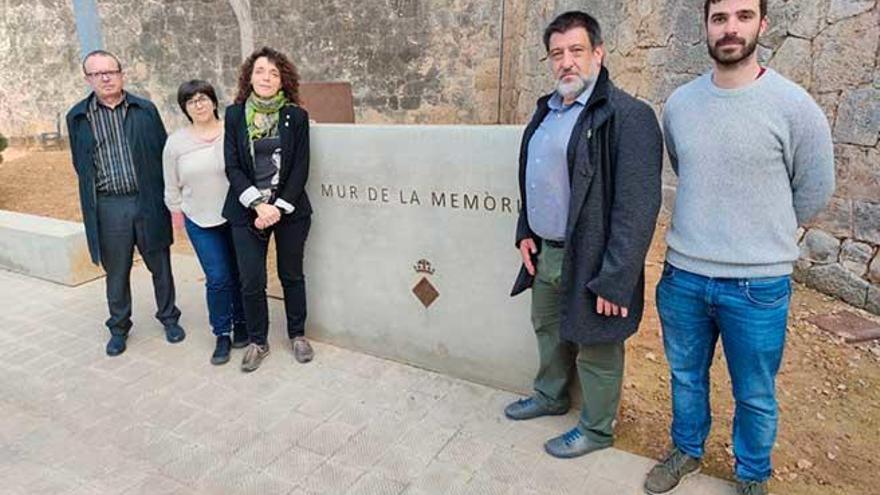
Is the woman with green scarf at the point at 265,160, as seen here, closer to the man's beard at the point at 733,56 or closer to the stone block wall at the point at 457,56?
the man's beard at the point at 733,56

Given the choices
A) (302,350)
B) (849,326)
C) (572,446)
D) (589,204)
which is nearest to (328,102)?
(302,350)

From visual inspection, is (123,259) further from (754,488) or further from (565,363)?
(754,488)

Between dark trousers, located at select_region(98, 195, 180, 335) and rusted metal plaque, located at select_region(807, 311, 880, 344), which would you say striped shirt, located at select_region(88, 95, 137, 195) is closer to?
dark trousers, located at select_region(98, 195, 180, 335)

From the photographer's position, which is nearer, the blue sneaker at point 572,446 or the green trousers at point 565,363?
the green trousers at point 565,363

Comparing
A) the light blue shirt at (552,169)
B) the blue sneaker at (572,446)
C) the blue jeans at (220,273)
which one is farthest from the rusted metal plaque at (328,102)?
the blue sneaker at (572,446)

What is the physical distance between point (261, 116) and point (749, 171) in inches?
88.7

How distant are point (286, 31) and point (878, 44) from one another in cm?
828

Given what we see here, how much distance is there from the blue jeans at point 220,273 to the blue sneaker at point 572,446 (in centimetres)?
200

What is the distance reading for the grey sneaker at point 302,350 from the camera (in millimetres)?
3465

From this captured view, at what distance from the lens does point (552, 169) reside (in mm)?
2295

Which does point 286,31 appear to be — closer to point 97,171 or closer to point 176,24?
point 176,24

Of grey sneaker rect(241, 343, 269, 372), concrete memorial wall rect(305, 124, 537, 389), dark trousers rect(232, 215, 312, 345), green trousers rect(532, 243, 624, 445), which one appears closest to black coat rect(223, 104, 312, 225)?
dark trousers rect(232, 215, 312, 345)

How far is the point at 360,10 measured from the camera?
9.13 metres

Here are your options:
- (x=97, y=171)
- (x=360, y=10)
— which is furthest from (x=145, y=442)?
(x=360, y=10)
